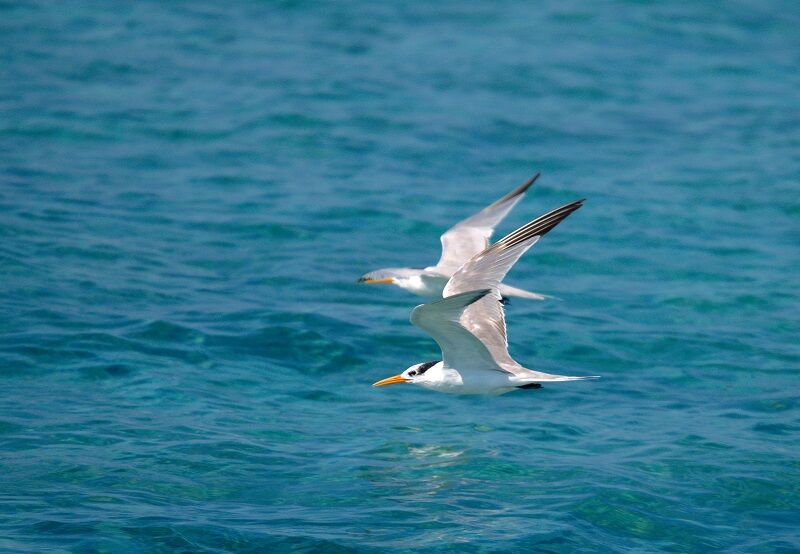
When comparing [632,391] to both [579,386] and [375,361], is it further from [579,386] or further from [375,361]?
[375,361]

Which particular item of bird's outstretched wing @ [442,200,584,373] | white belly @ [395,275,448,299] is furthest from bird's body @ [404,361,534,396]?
white belly @ [395,275,448,299]

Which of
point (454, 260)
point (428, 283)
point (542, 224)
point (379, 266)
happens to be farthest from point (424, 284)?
point (542, 224)

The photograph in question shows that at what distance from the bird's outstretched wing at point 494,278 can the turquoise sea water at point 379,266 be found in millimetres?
986

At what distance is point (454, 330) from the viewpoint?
395 inches

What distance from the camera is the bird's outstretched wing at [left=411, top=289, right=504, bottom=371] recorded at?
939 cm

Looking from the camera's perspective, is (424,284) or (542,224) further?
(424,284)

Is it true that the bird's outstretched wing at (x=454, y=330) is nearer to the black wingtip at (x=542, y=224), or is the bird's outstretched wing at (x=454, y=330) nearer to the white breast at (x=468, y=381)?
the white breast at (x=468, y=381)

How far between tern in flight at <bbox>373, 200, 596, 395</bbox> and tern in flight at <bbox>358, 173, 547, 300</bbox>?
7.08ft

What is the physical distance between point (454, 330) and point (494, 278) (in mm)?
658

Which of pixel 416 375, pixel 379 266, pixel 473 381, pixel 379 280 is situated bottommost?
pixel 473 381

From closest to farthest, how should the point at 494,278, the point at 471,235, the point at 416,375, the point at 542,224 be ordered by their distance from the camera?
the point at 542,224 → the point at 494,278 → the point at 416,375 → the point at 471,235

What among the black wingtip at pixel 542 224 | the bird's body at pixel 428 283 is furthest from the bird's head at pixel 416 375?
the bird's body at pixel 428 283

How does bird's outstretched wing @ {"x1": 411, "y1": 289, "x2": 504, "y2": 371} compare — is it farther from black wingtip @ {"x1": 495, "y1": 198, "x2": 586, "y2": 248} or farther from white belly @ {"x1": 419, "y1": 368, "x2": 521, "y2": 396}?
black wingtip @ {"x1": 495, "y1": 198, "x2": 586, "y2": 248}

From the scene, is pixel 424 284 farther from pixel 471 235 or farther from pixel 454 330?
pixel 454 330
